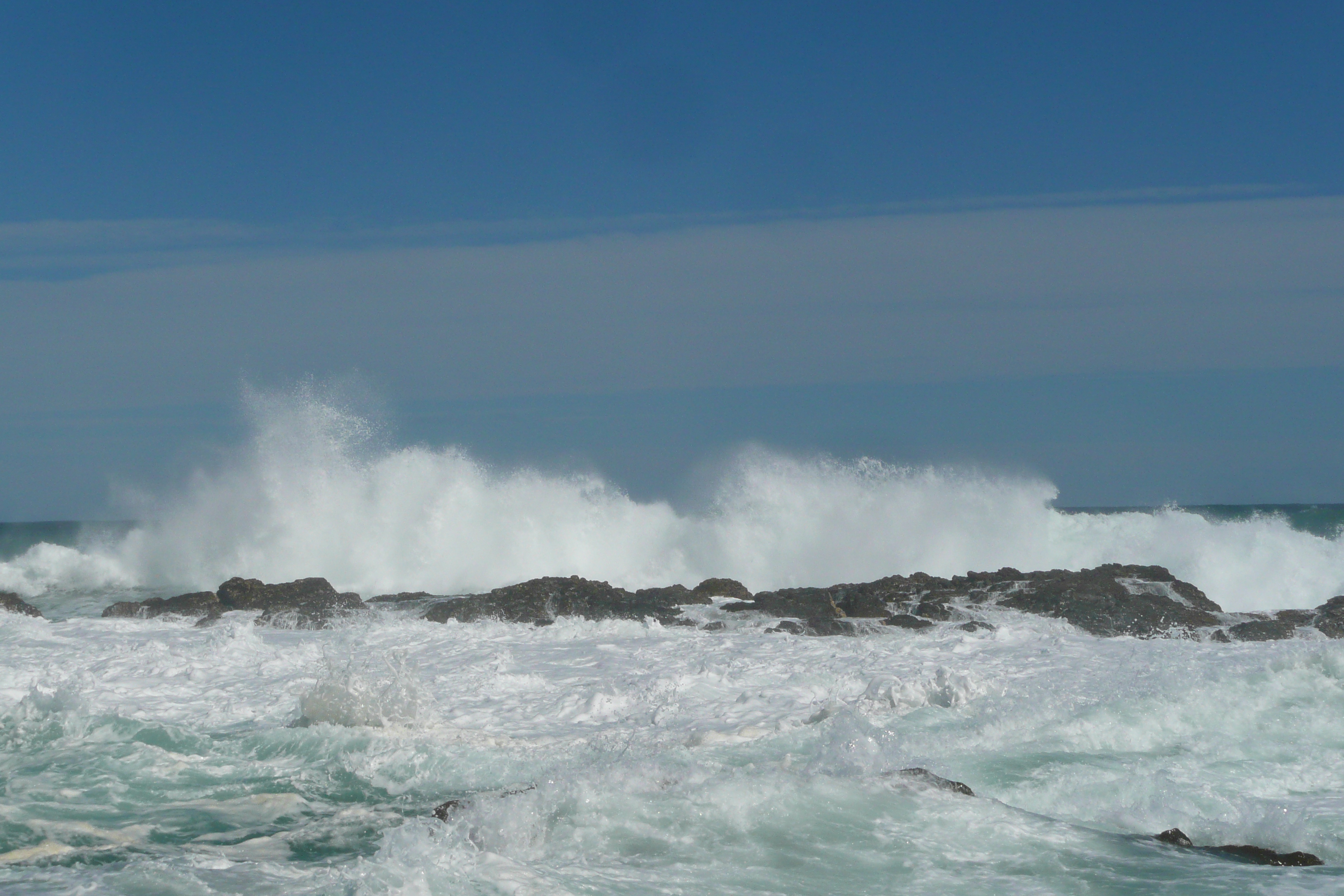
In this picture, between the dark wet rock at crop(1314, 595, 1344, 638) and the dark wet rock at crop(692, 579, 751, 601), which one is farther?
the dark wet rock at crop(692, 579, 751, 601)

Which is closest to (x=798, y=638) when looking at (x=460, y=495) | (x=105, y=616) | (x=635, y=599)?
(x=635, y=599)

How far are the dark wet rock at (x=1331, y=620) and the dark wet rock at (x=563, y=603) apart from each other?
846cm

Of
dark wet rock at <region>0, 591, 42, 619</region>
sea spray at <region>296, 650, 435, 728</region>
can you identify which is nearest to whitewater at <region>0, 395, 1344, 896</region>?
sea spray at <region>296, 650, 435, 728</region>

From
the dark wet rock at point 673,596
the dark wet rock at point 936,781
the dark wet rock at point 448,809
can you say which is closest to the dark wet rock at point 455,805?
the dark wet rock at point 448,809

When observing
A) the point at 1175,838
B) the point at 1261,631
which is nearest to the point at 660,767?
the point at 1175,838

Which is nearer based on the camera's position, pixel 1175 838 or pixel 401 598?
pixel 1175 838

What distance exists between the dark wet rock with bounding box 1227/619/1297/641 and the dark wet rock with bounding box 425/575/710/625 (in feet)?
23.5

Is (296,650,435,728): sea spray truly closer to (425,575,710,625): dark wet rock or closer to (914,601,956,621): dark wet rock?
(425,575,710,625): dark wet rock

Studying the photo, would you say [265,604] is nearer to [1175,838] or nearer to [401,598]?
[401,598]

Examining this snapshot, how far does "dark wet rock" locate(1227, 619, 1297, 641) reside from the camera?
14.0 meters

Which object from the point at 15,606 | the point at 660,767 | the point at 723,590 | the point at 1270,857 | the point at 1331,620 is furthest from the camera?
the point at 723,590

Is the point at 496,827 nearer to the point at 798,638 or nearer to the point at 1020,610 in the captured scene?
the point at 798,638

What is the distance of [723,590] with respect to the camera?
17.5 metres

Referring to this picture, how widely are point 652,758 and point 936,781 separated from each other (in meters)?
1.85
